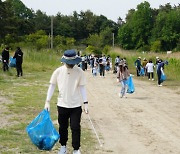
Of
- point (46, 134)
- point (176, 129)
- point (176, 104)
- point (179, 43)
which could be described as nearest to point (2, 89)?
point (176, 104)

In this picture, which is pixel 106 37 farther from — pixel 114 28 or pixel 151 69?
pixel 151 69

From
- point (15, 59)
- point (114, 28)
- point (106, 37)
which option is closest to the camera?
point (15, 59)

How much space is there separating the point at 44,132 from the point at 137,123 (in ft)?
13.7

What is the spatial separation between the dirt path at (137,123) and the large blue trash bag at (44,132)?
1.09 metres

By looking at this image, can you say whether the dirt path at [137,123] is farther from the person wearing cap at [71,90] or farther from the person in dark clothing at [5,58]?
the person in dark clothing at [5,58]

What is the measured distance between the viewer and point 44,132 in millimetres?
6918

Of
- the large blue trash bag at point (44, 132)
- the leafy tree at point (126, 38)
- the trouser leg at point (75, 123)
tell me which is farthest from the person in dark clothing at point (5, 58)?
the leafy tree at point (126, 38)

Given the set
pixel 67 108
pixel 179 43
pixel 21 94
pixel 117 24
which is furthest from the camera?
pixel 117 24

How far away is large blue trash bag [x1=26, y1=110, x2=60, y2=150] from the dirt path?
1.09 meters

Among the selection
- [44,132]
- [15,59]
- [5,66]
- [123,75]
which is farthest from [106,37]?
[44,132]

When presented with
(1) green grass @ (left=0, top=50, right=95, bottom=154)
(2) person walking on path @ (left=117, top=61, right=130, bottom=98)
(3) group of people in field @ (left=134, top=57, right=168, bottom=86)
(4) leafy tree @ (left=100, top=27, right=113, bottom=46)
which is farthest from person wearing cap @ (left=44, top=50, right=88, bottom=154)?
(4) leafy tree @ (left=100, top=27, right=113, bottom=46)

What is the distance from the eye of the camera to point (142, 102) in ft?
49.0

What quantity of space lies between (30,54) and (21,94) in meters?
24.2

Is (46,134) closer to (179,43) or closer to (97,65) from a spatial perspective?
(97,65)
